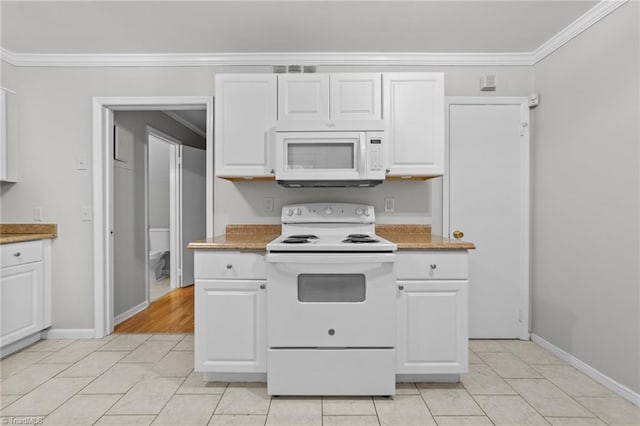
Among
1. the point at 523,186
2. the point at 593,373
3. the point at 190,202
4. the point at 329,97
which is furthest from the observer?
the point at 190,202

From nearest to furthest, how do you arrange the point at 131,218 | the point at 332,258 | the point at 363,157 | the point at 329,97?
the point at 332,258 → the point at 363,157 → the point at 329,97 → the point at 131,218

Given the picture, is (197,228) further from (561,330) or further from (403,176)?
(561,330)

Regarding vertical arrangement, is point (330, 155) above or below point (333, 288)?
above

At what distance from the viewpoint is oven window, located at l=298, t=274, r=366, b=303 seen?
79.9 inches

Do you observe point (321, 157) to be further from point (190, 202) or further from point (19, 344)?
point (190, 202)

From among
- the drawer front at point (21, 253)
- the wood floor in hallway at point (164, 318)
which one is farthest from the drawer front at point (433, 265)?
the drawer front at point (21, 253)

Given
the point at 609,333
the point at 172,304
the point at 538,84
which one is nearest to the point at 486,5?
the point at 538,84

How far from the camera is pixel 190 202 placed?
467 centimetres

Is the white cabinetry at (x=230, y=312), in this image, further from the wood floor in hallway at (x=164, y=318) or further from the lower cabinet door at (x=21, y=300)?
the lower cabinet door at (x=21, y=300)

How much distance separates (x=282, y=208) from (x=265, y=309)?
0.89 meters

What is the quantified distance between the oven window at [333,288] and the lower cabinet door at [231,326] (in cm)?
30

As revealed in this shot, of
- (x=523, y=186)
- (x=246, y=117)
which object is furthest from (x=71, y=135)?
(x=523, y=186)

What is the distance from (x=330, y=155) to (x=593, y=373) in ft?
7.37

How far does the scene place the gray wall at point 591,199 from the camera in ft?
6.60
